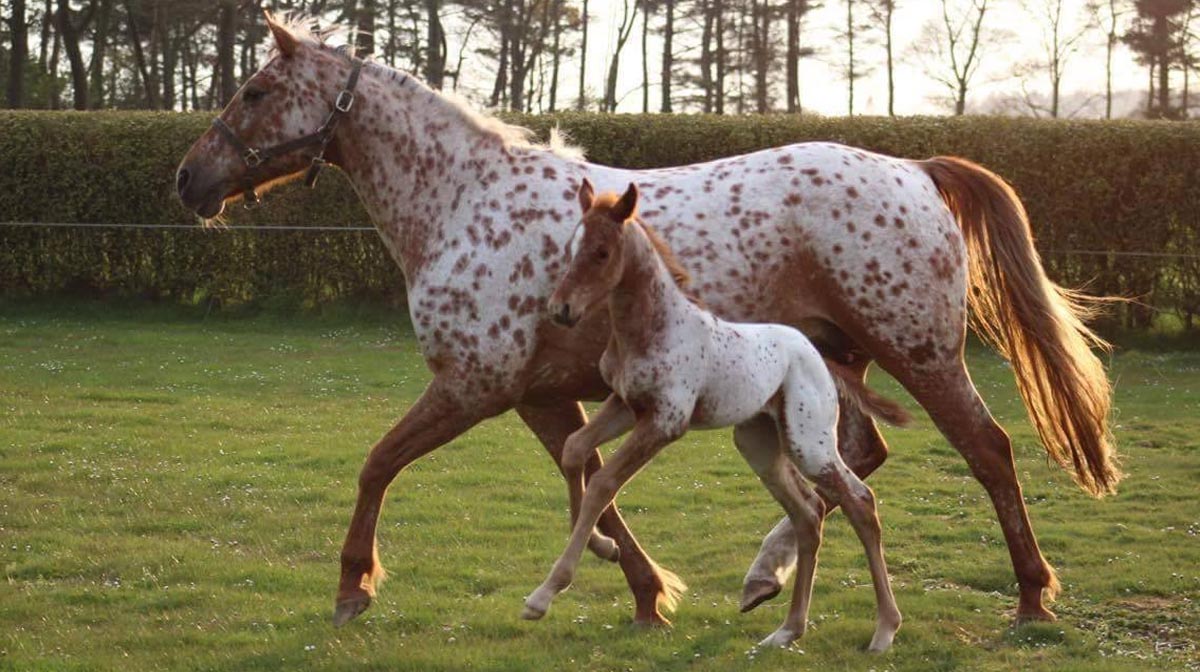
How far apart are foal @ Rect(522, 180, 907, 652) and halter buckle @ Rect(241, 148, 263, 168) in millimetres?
1806

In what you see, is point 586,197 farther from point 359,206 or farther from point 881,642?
point 359,206

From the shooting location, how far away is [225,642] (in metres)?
5.62

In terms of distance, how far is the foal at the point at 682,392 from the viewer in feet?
15.5

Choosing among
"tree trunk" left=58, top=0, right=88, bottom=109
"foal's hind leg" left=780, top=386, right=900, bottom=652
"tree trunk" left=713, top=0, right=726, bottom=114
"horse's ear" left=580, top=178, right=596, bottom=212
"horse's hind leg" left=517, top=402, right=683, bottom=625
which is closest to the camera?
"horse's ear" left=580, top=178, right=596, bottom=212

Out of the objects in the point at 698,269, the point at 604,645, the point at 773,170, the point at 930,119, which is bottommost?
the point at 604,645

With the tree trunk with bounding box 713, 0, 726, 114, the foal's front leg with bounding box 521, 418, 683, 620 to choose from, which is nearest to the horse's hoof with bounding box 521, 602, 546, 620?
the foal's front leg with bounding box 521, 418, 683, 620

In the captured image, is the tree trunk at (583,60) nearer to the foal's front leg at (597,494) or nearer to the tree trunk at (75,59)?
the tree trunk at (75,59)

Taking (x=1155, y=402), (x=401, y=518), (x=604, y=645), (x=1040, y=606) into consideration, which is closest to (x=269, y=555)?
(x=401, y=518)

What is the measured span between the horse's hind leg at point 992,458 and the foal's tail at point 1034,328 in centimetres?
56

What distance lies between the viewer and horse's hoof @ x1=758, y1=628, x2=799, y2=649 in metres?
5.45

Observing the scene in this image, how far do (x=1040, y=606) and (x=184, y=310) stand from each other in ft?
46.2

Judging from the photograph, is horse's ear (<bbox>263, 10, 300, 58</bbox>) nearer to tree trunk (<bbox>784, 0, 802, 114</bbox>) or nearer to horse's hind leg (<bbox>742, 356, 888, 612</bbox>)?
horse's hind leg (<bbox>742, 356, 888, 612</bbox>)

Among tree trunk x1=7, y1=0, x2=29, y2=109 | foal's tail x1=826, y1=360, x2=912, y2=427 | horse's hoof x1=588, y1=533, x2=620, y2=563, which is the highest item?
tree trunk x1=7, y1=0, x2=29, y2=109

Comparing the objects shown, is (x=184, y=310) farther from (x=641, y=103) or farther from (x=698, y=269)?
(x=641, y=103)
